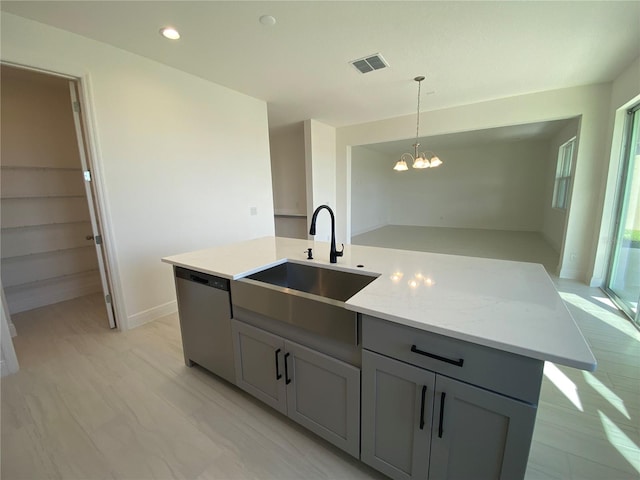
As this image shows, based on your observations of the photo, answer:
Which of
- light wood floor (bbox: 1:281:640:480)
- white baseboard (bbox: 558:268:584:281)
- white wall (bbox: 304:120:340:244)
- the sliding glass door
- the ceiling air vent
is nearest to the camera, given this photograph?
light wood floor (bbox: 1:281:640:480)

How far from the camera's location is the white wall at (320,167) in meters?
5.25

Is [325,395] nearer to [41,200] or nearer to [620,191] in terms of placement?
[41,200]

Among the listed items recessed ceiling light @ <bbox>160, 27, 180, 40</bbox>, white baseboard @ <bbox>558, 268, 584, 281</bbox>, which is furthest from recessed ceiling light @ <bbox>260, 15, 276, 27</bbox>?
white baseboard @ <bbox>558, 268, 584, 281</bbox>

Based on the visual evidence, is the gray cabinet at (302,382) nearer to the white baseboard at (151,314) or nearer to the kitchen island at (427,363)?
the kitchen island at (427,363)

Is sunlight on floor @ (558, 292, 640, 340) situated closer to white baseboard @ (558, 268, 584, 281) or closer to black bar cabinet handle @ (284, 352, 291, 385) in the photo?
white baseboard @ (558, 268, 584, 281)

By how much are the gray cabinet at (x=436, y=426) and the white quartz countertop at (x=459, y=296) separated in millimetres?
219

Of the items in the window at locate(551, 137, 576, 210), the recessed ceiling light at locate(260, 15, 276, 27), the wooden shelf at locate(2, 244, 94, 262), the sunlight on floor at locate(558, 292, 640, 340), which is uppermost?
the recessed ceiling light at locate(260, 15, 276, 27)

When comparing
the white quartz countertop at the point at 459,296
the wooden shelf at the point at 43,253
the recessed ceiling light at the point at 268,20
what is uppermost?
the recessed ceiling light at the point at 268,20

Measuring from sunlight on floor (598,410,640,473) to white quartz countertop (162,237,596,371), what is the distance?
1.01 m

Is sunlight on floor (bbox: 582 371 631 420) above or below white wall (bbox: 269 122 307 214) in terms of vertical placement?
below

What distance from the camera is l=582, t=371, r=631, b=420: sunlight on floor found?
171 cm

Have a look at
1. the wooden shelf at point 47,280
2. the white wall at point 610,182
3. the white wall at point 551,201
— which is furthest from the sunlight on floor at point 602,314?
the wooden shelf at point 47,280

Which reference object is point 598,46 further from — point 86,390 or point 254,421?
point 86,390

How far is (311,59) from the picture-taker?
2.78m
